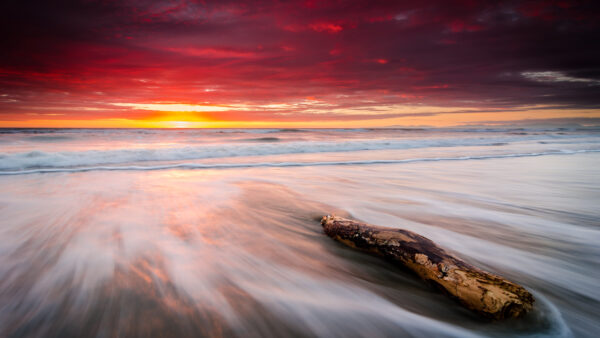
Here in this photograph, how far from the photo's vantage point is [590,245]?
2.57 m

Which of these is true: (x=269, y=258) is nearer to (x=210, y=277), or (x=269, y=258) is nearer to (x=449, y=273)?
(x=210, y=277)

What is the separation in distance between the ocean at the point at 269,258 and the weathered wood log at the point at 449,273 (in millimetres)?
70

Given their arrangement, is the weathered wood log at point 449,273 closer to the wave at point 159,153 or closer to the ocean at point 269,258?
the ocean at point 269,258

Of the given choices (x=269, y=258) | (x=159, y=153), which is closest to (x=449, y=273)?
(x=269, y=258)

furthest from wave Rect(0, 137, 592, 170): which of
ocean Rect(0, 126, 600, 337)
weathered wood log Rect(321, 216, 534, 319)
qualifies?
weathered wood log Rect(321, 216, 534, 319)

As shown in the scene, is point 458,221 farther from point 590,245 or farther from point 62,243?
point 62,243

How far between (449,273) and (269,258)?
54.7 inches

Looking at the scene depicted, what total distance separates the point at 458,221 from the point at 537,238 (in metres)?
0.72

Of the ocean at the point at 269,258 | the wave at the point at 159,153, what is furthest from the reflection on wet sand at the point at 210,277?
the wave at the point at 159,153

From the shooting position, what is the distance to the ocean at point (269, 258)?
158 centimetres

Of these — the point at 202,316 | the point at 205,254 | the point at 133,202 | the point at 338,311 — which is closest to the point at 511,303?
the point at 338,311

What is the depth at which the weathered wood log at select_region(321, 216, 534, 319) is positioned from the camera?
1.48 metres

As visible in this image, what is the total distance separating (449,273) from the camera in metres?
1.66

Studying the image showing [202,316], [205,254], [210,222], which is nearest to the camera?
[202,316]
